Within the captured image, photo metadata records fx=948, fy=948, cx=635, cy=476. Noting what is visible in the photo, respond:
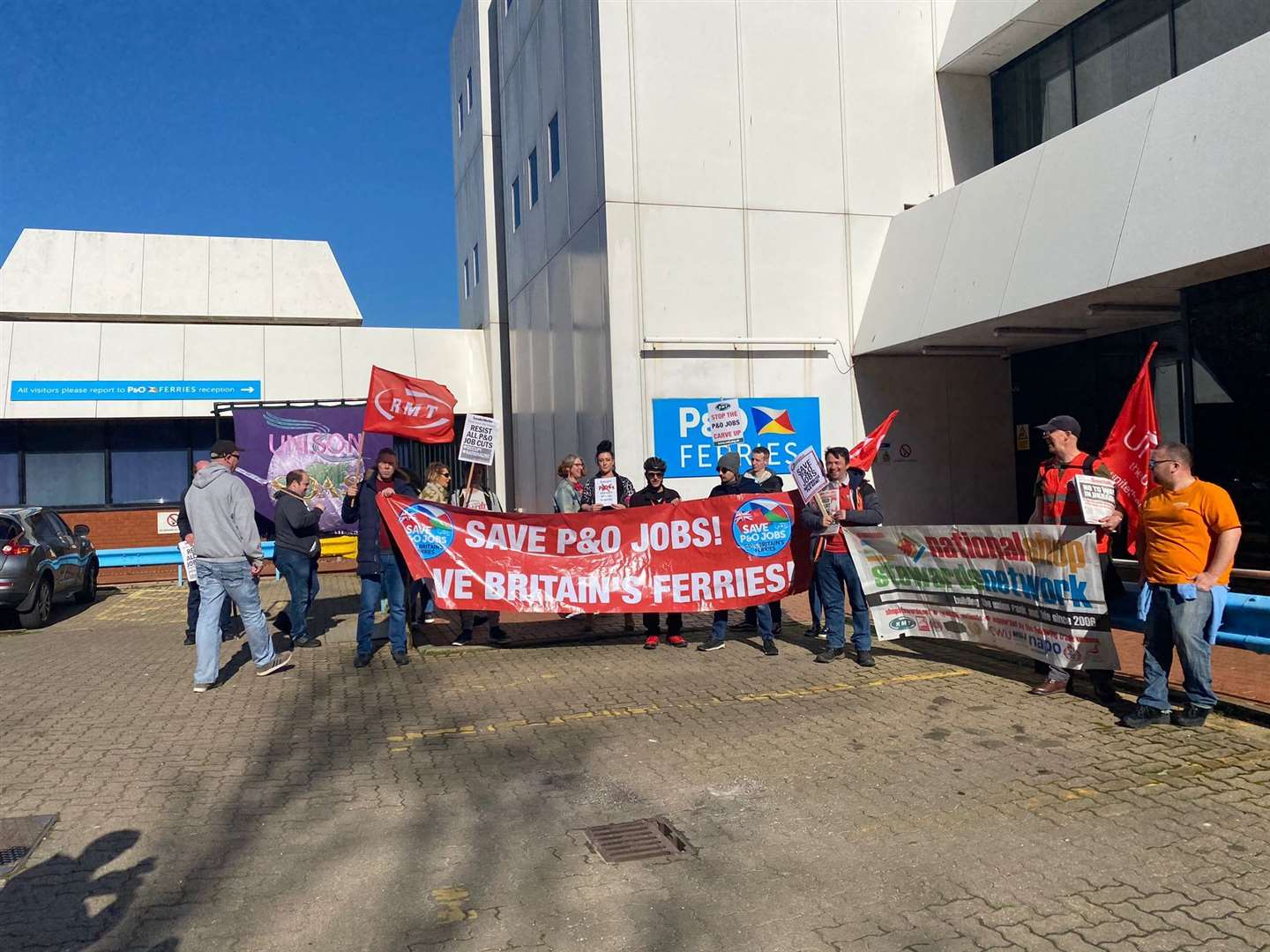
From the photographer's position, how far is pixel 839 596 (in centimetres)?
861

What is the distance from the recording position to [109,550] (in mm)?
18969

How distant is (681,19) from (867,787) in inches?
456

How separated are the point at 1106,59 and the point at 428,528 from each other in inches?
424

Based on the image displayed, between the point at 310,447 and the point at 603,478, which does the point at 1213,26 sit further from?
the point at 310,447

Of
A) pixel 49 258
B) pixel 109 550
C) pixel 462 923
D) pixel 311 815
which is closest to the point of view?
pixel 462 923

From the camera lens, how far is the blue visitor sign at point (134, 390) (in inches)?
742

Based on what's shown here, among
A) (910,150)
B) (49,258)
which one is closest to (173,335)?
(49,258)

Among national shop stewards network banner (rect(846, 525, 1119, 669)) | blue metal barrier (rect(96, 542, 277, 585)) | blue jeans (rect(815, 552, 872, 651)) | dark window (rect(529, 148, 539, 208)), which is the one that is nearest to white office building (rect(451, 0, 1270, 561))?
dark window (rect(529, 148, 539, 208))

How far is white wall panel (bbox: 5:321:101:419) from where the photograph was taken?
61.6 feet

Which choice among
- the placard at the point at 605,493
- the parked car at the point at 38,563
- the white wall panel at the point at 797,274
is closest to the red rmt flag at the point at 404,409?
the placard at the point at 605,493

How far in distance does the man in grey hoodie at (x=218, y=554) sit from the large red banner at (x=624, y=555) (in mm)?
1475

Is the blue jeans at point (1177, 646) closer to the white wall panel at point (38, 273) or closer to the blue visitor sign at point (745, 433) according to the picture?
the blue visitor sign at point (745, 433)

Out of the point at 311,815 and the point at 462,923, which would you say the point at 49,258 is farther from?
the point at 462,923

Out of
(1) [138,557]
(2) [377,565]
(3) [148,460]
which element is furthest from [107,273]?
(2) [377,565]
